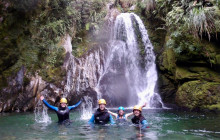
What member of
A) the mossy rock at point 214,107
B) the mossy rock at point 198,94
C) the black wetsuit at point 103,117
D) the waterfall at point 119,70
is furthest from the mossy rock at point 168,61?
the black wetsuit at point 103,117

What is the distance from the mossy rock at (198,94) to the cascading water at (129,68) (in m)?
2.50

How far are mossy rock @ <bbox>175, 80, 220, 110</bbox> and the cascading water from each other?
2.50m

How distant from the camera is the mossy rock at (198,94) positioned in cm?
1296

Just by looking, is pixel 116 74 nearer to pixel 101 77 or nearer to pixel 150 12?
pixel 101 77

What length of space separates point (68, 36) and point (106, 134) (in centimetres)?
1191

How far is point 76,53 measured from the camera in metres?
16.9

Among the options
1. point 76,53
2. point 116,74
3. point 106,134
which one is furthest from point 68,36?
point 106,134

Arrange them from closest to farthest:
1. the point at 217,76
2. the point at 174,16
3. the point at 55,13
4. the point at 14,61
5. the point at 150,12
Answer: the point at 14,61, the point at 174,16, the point at 217,76, the point at 55,13, the point at 150,12

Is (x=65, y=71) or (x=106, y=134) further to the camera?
(x=65, y=71)

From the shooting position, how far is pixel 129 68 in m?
18.0

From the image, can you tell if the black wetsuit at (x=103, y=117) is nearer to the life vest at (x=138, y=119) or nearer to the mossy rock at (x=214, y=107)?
the life vest at (x=138, y=119)

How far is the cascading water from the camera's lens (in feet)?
55.8

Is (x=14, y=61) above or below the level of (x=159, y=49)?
below

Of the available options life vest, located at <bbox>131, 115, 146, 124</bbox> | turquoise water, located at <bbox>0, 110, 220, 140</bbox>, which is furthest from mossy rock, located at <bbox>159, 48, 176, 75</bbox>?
life vest, located at <bbox>131, 115, 146, 124</bbox>
